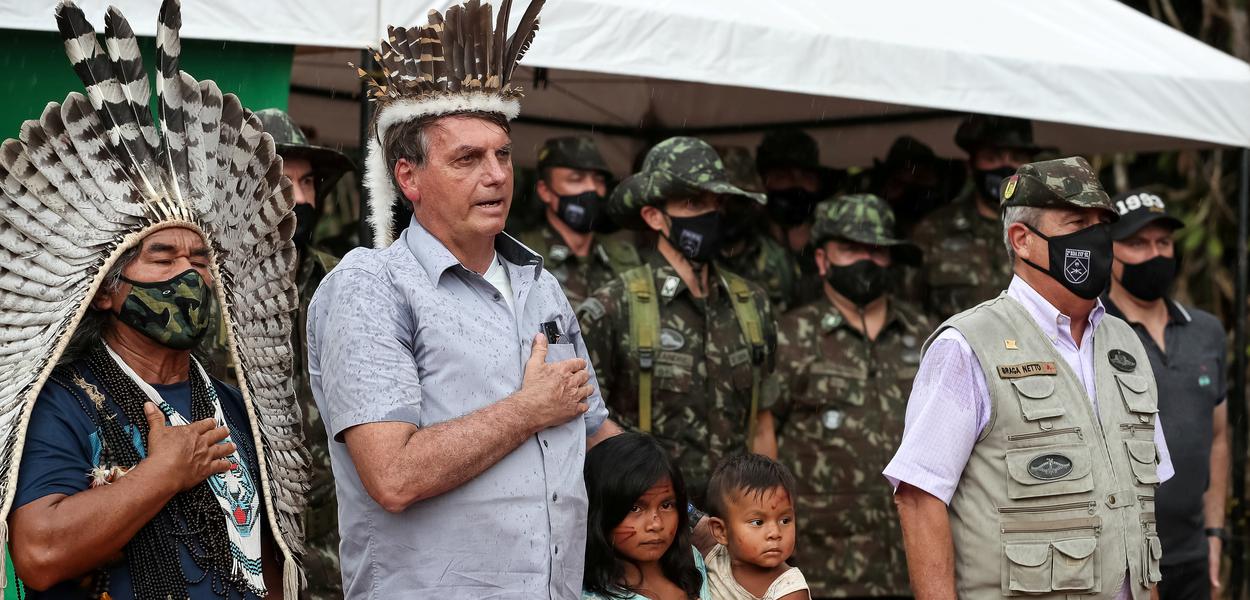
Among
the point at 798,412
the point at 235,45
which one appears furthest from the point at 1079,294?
the point at 235,45

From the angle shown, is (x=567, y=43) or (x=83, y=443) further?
(x=567, y=43)

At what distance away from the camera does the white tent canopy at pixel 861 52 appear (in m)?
4.70

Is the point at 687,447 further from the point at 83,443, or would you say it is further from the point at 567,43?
the point at 83,443

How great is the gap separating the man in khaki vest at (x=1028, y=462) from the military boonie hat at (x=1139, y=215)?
6.65 feet

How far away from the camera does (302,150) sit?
17.5 ft

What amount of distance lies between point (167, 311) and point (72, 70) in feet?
5.53

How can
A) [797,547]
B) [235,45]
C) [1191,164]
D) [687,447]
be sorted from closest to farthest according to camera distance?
[235,45] < [687,447] < [797,547] < [1191,164]

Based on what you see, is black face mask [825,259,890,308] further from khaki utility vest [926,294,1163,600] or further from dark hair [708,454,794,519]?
khaki utility vest [926,294,1163,600]

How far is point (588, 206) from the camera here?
6855mm

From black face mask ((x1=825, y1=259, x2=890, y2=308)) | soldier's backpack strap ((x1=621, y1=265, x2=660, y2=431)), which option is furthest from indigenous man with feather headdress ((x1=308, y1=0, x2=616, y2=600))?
black face mask ((x1=825, y1=259, x2=890, y2=308))

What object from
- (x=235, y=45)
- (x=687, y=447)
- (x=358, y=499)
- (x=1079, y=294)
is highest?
(x=235, y=45)

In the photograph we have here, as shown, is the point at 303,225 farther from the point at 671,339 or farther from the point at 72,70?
the point at 671,339

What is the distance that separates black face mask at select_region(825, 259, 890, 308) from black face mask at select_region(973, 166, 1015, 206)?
118 cm

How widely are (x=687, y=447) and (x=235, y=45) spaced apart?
2302mm
